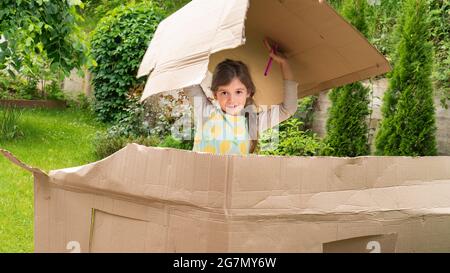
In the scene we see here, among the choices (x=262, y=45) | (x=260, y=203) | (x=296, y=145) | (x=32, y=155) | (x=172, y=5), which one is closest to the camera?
(x=260, y=203)

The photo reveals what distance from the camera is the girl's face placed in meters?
2.24

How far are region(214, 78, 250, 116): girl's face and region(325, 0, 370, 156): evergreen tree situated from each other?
3954 millimetres

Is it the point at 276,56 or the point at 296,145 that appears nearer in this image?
the point at 276,56

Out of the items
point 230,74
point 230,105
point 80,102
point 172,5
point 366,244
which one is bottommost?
point 366,244

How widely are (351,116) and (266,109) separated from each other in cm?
387

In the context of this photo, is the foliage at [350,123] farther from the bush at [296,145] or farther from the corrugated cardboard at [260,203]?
the corrugated cardboard at [260,203]

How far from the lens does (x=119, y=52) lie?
8.60 metres

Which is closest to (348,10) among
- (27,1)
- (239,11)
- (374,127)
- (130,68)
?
(374,127)

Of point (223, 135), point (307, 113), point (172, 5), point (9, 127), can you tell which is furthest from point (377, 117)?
point (223, 135)

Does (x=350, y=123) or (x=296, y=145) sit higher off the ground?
(x=350, y=123)

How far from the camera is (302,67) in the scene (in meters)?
2.27

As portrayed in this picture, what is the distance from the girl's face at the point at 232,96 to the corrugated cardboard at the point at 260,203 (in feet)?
2.75

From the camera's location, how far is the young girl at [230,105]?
219cm

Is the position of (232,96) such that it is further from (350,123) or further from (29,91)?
(29,91)
